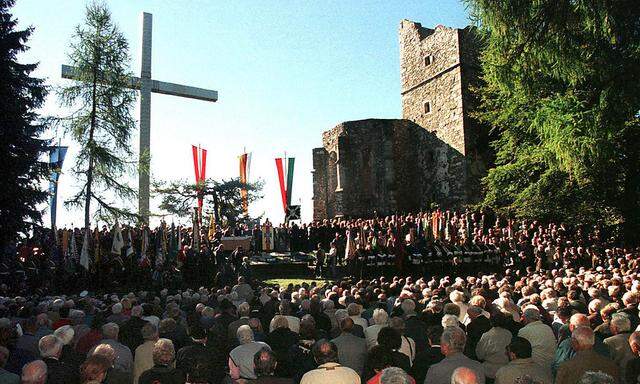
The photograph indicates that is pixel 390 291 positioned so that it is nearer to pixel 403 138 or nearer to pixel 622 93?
pixel 622 93

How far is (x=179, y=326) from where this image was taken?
21.5 feet

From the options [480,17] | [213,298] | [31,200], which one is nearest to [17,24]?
[31,200]

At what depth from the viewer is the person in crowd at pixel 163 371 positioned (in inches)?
151

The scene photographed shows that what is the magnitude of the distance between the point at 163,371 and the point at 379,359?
5.62 feet

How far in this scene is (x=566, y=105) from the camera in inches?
753

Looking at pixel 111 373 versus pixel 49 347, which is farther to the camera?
pixel 49 347

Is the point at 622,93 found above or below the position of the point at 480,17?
below

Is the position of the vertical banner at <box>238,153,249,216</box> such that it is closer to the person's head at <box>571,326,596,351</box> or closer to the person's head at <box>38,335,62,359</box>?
the person's head at <box>38,335,62,359</box>

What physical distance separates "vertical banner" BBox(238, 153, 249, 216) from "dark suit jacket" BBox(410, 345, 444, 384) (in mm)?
29817

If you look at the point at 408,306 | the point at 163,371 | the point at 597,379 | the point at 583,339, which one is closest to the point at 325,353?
the point at 163,371

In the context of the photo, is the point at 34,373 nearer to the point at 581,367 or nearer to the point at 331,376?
the point at 331,376

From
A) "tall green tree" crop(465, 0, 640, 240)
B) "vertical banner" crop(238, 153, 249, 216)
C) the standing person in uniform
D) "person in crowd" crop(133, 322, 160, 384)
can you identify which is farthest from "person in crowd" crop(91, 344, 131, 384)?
"vertical banner" crop(238, 153, 249, 216)

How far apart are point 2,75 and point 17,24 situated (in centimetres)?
258

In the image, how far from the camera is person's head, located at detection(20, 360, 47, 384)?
12.6 feet
